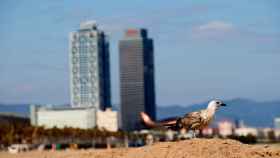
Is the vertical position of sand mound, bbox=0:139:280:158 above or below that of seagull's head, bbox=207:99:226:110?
below

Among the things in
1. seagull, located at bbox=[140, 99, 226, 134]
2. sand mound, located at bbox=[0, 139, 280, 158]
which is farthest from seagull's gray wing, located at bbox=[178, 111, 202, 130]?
sand mound, located at bbox=[0, 139, 280, 158]

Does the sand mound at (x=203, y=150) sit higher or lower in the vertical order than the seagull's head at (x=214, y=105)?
lower

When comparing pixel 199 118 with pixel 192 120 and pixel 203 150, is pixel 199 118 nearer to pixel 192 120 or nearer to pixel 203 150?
pixel 192 120

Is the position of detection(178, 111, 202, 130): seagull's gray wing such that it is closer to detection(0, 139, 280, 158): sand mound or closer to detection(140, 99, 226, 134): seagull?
detection(140, 99, 226, 134): seagull

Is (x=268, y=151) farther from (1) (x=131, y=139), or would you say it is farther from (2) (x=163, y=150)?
(1) (x=131, y=139)

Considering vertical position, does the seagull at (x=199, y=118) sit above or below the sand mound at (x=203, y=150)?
above

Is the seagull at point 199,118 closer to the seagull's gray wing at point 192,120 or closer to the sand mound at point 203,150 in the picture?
the seagull's gray wing at point 192,120

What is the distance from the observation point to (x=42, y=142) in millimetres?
136000

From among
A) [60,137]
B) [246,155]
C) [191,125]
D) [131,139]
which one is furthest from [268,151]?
[131,139]

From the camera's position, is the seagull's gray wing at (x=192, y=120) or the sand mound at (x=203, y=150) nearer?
the sand mound at (x=203, y=150)

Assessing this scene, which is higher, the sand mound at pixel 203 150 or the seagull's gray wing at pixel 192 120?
the seagull's gray wing at pixel 192 120

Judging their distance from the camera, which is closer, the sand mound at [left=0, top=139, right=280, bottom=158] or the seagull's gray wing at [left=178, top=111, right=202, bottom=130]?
the sand mound at [left=0, top=139, right=280, bottom=158]

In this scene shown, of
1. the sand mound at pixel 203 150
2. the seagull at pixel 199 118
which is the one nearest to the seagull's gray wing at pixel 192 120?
the seagull at pixel 199 118

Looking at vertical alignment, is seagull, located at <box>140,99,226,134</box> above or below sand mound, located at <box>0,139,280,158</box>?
above
